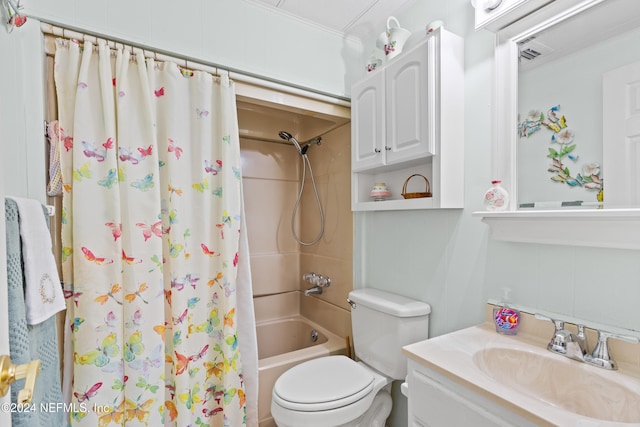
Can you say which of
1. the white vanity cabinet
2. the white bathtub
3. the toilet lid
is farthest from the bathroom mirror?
the white bathtub

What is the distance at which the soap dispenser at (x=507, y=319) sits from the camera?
118cm

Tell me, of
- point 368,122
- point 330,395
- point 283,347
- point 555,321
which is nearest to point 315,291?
point 283,347

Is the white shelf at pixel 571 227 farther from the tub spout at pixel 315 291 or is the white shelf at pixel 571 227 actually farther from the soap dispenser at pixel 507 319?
the tub spout at pixel 315 291

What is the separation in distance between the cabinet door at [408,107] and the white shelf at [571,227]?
1.43 feet

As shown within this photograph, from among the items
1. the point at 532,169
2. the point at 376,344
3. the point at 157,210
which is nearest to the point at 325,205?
the point at 376,344

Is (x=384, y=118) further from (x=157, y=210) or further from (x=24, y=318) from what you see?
(x=24, y=318)

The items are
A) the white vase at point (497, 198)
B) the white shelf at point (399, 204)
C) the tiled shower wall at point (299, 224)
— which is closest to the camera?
the white vase at point (497, 198)

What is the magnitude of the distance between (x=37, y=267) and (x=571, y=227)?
161 cm

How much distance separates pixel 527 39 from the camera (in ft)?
3.88

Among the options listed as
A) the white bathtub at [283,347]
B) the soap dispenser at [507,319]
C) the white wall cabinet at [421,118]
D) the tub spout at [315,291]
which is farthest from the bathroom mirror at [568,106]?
the tub spout at [315,291]

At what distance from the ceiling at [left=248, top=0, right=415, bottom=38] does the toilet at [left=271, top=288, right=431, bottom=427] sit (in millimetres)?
1575

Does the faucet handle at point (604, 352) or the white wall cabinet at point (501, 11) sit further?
the white wall cabinet at point (501, 11)

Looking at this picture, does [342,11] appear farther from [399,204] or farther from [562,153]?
[562,153]

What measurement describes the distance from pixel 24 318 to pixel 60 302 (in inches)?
8.5
